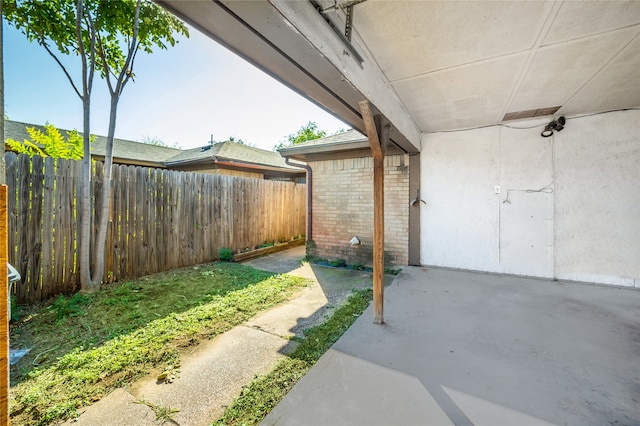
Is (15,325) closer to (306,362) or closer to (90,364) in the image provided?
(90,364)

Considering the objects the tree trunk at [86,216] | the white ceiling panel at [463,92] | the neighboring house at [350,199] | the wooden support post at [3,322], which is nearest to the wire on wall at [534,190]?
the white ceiling panel at [463,92]

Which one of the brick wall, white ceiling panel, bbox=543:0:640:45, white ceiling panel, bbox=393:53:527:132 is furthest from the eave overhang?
the brick wall

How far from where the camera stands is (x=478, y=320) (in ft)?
9.43

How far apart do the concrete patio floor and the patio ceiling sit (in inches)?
93.8

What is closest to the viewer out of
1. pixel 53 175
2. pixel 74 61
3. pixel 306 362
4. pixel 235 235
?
pixel 306 362

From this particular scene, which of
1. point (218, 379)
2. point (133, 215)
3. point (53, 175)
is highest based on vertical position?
point (53, 175)

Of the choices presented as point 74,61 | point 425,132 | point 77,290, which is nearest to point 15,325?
point 77,290

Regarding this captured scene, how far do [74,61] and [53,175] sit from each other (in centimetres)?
181

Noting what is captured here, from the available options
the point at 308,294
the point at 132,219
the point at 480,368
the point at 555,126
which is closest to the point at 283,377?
the point at 480,368

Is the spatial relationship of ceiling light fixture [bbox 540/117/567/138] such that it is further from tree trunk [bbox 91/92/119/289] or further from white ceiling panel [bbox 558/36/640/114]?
tree trunk [bbox 91/92/119/289]

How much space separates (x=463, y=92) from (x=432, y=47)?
1.24 metres

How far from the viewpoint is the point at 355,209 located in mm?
5656

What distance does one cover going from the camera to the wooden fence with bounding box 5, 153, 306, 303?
319 centimetres

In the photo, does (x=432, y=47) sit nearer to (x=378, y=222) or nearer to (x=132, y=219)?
(x=378, y=222)
